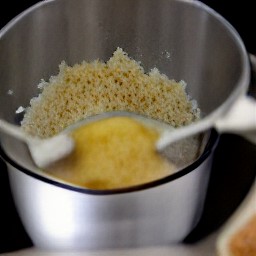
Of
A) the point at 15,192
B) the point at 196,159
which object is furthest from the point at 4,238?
the point at 196,159

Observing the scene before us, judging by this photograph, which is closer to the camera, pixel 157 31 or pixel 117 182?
pixel 117 182

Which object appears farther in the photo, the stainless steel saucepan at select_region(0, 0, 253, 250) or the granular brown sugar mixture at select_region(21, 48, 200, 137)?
the granular brown sugar mixture at select_region(21, 48, 200, 137)

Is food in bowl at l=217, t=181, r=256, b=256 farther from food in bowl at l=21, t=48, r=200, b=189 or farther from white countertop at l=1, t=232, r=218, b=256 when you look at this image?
food in bowl at l=21, t=48, r=200, b=189

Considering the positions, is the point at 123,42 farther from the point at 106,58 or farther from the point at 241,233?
the point at 241,233

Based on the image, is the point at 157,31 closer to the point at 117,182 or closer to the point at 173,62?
the point at 173,62

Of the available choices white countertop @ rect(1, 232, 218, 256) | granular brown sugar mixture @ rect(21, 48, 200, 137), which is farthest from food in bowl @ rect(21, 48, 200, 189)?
white countertop @ rect(1, 232, 218, 256)

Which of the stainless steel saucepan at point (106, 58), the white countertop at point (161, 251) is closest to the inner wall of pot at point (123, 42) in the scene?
the stainless steel saucepan at point (106, 58)

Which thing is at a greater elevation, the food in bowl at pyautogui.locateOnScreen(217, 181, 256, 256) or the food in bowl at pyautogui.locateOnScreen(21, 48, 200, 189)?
the food in bowl at pyautogui.locateOnScreen(21, 48, 200, 189)
